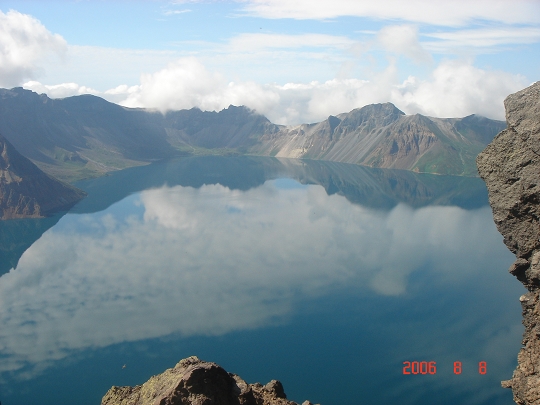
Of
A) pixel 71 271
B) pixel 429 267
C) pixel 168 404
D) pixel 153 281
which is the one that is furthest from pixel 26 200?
pixel 168 404

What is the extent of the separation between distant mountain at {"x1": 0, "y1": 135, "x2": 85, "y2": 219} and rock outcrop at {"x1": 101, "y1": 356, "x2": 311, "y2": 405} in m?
112

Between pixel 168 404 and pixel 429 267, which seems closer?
pixel 168 404

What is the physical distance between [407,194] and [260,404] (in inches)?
5301

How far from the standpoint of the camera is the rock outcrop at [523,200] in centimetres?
Result: 1155

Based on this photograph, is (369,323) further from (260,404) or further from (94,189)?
(94,189)

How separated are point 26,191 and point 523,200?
126 meters

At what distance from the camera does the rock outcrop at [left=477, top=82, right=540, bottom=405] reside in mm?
11555

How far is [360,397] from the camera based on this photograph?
118 feet
